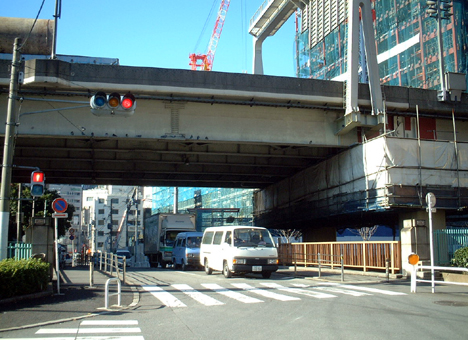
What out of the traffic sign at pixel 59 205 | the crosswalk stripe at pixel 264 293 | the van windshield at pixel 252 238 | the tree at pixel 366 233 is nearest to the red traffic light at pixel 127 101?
the traffic sign at pixel 59 205

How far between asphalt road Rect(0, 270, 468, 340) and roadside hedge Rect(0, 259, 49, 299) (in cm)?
293

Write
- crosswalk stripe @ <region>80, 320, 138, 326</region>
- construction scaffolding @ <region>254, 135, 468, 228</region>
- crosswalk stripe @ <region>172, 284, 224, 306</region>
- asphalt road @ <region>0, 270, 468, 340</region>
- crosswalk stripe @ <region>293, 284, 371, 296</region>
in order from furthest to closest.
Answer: construction scaffolding @ <region>254, 135, 468, 228</region>
crosswalk stripe @ <region>293, 284, 371, 296</region>
crosswalk stripe @ <region>172, 284, 224, 306</region>
crosswalk stripe @ <region>80, 320, 138, 326</region>
asphalt road @ <region>0, 270, 468, 340</region>

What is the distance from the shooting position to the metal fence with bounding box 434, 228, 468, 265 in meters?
20.0

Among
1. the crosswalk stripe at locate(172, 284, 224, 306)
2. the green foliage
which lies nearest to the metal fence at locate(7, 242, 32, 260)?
the crosswalk stripe at locate(172, 284, 224, 306)

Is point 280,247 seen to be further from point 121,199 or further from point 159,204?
point 121,199

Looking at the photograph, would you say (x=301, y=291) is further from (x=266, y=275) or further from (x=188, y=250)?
(x=188, y=250)

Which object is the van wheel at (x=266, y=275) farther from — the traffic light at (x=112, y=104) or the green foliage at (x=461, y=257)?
the traffic light at (x=112, y=104)

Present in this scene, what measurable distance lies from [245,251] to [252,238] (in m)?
0.88

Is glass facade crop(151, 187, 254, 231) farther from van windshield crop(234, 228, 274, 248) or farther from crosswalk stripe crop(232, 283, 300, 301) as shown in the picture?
crosswalk stripe crop(232, 283, 300, 301)

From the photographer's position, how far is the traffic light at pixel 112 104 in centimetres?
1304

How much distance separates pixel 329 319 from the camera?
9633 mm

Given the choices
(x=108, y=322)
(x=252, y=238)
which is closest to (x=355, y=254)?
(x=252, y=238)

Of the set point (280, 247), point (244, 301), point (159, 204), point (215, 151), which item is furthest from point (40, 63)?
point (159, 204)

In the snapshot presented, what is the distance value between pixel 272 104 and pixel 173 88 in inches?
186
